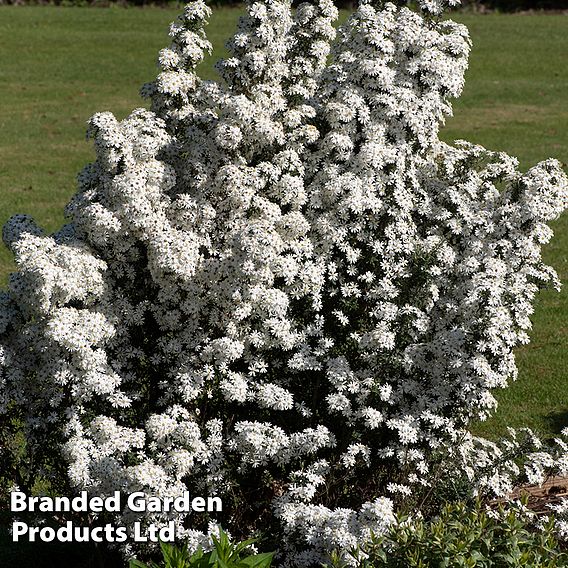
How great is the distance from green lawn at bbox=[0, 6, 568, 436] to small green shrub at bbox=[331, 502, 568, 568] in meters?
3.12

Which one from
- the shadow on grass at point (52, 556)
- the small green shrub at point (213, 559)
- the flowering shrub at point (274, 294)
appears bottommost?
the shadow on grass at point (52, 556)

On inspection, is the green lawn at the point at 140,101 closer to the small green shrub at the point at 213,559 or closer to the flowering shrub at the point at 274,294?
the flowering shrub at the point at 274,294

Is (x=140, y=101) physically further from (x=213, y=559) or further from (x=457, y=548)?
(x=457, y=548)

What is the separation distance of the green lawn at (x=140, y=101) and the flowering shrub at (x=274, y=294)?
253cm

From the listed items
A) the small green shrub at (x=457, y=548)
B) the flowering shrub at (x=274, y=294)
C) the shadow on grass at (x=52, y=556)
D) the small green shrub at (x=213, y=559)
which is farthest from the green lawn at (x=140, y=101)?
the small green shrub at (x=213, y=559)

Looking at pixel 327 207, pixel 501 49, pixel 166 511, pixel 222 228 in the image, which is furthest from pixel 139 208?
pixel 501 49

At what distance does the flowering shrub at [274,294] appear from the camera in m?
5.14

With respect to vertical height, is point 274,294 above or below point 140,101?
above

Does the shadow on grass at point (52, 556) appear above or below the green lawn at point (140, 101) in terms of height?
below

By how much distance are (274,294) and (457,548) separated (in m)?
1.68

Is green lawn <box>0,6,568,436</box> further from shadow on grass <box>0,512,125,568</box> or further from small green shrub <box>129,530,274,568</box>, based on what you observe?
small green shrub <box>129,530,274,568</box>

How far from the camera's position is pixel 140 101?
20203 mm

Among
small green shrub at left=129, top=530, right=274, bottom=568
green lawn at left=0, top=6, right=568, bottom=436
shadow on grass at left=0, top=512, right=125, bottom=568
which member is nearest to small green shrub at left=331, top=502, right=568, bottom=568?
small green shrub at left=129, top=530, right=274, bottom=568

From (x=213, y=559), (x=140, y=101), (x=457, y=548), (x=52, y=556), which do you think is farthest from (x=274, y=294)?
(x=140, y=101)
